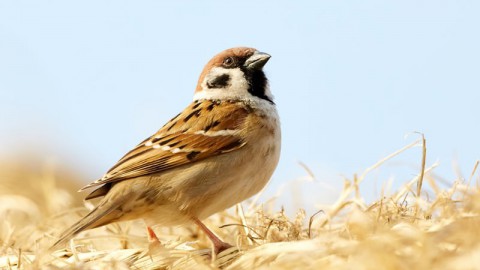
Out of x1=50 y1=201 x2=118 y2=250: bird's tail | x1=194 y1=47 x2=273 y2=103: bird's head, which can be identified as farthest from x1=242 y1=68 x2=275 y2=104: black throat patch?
x1=50 y1=201 x2=118 y2=250: bird's tail

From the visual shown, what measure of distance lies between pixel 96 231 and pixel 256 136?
1.39 meters

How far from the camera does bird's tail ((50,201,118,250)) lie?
3.63 meters

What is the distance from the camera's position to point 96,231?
4902mm

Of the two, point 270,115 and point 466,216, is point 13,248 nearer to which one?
point 270,115

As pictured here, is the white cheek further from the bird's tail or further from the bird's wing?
the bird's tail

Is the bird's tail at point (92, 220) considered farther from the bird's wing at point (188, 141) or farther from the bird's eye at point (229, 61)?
the bird's eye at point (229, 61)

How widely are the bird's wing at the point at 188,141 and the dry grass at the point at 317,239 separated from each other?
0.40 meters

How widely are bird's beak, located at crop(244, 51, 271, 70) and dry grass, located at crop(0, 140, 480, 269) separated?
85 cm

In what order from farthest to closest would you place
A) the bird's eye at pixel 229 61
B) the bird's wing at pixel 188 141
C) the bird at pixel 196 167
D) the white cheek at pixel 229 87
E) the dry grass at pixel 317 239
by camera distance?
1. the bird's eye at pixel 229 61
2. the white cheek at pixel 229 87
3. the bird's wing at pixel 188 141
4. the bird at pixel 196 167
5. the dry grass at pixel 317 239

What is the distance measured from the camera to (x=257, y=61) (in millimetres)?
4582

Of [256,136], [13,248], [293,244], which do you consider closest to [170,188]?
[256,136]

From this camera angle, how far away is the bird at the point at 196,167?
3881 millimetres

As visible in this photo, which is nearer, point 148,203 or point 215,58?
point 148,203

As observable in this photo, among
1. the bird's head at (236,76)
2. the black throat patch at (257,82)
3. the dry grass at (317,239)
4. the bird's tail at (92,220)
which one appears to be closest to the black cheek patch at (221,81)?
the bird's head at (236,76)
